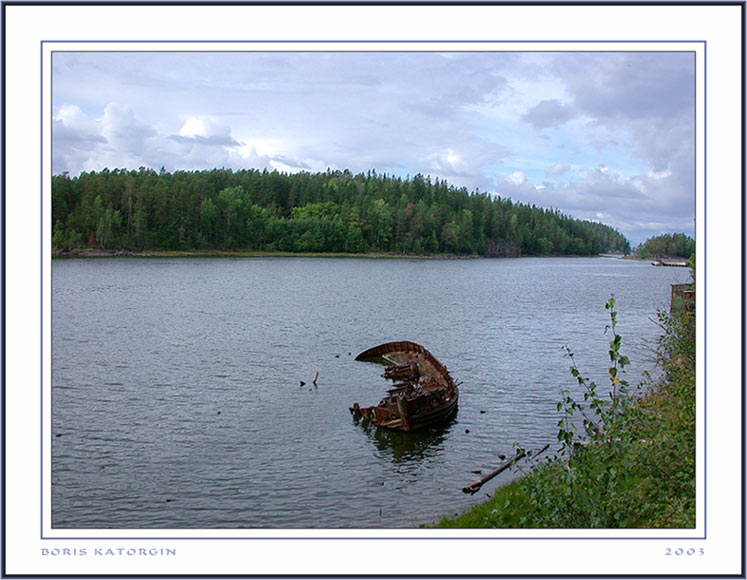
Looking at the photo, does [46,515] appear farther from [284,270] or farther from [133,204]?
[284,270]

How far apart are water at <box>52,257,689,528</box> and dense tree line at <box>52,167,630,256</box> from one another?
19.1 metres

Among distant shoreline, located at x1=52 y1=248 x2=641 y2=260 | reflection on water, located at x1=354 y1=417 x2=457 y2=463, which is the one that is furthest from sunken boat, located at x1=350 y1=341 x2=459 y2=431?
distant shoreline, located at x1=52 y1=248 x2=641 y2=260

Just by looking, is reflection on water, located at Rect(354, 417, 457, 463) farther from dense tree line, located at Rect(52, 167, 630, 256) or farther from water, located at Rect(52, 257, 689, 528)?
dense tree line, located at Rect(52, 167, 630, 256)

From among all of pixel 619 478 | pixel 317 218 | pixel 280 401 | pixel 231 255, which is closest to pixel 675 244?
pixel 619 478

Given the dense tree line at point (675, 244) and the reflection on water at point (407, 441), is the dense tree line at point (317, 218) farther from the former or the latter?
the dense tree line at point (675, 244)

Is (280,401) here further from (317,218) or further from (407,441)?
(317,218)

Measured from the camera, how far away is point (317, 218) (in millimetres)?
113250

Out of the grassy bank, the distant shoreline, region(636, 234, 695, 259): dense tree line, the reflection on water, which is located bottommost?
the reflection on water

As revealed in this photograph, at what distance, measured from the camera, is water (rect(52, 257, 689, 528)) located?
15.9m

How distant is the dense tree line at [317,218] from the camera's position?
82250 mm

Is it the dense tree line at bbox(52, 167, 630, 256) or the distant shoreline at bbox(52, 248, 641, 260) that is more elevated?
the dense tree line at bbox(52, 167, 630, 256)

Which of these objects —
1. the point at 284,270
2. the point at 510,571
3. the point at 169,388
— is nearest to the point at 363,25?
the point at 510,571

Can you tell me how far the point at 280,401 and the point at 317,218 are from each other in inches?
3534

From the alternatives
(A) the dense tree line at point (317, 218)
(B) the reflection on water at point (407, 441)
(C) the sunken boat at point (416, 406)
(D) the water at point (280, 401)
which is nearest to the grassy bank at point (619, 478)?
(D) the water at point (280, 401)
